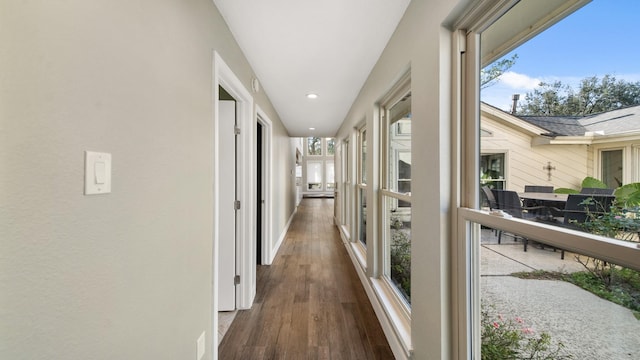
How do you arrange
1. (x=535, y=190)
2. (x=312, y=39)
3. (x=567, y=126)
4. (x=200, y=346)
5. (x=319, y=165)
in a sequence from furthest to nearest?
(x=319, y=165) → (x=312, y=39) → (x=200, y=346) → (x=535, y=190) → (x=567, y=126)

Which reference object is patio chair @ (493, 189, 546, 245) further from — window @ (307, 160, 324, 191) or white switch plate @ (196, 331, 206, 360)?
window @ (307, 160, 324, 191)

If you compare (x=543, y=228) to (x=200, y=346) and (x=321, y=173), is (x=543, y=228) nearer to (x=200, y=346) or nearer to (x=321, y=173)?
(x=200, y=346)

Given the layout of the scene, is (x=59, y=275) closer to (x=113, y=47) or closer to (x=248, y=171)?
(x=113, y=47)

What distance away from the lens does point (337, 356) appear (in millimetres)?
1752

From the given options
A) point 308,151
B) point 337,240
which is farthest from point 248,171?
point 308,151

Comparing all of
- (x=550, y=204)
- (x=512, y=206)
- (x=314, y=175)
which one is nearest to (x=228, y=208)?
(x=512, y=206)

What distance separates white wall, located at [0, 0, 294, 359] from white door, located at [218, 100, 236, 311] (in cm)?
99

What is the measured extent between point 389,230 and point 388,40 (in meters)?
1.67

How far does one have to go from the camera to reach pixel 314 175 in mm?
13828

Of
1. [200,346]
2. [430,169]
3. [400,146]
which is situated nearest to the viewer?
[430,169]

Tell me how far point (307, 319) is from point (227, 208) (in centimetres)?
125

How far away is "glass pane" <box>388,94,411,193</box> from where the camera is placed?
73.8 inches

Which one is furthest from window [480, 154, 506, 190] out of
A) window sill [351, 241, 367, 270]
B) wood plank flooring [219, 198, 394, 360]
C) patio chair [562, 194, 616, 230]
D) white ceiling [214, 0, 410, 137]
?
window sill [351, 241, 367, 270]

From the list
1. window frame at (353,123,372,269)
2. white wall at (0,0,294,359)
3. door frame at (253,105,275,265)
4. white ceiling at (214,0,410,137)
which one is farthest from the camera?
window frame at (353,123,372,269)
